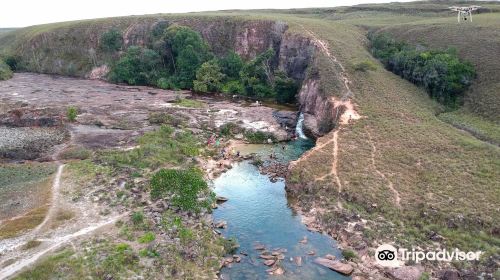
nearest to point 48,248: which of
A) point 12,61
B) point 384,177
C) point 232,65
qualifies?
point 384,177

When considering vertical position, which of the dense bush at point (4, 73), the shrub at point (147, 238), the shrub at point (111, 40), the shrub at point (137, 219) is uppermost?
the shrub at point (111, 40)

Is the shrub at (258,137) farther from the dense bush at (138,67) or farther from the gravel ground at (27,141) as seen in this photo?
the dense bush at (138,67)

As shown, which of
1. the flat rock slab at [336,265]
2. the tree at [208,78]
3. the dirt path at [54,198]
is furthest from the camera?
the tree at [208,78]

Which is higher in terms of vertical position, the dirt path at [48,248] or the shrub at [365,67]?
the shrub at [365,67]

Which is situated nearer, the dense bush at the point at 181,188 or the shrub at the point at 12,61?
the dense bush at the point at 181,188

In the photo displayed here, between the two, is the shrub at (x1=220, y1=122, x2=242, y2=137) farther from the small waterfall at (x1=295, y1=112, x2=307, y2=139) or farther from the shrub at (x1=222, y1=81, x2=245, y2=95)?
the shrub at (x1=222, y1=81, x2=245, y2=95)

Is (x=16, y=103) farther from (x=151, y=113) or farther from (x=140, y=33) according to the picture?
(x=140, y=33)

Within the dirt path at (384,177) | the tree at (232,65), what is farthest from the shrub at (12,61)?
the dirt path at (384,177)
